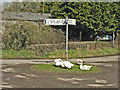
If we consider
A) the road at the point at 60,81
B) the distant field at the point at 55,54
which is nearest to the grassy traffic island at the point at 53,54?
the distant field at the point at 55,54

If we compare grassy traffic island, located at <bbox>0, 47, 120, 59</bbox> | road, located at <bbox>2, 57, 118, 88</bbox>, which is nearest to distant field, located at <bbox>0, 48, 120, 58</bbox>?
grassy traffic island, located at <bbox>0, 47, 120, 59</bbox>

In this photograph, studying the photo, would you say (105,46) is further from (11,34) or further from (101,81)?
(101,81)

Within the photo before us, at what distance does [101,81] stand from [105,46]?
14.7 m

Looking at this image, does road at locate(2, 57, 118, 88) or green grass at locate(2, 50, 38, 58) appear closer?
road at locate(2, 57, 118, 88)

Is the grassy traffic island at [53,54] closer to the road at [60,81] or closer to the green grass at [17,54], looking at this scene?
the green grass at [17,54]

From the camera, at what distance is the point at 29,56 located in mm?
17562

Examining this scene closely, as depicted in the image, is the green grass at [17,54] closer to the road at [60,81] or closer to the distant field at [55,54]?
the distant field at [55,54]

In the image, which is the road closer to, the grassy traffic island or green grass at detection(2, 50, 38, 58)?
the grassy traffic island

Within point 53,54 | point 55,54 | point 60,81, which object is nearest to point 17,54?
point 53,54

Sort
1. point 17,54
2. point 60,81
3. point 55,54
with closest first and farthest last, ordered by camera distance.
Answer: point 60,81, point 17,54, point 55,54

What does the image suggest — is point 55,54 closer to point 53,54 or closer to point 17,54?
point 53,54

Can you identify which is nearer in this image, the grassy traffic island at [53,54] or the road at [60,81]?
→ the road at [60,81]

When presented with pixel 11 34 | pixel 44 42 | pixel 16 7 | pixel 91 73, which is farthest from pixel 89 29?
pixel 16 7

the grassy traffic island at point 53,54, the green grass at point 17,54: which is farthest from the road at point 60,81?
the green grass at point 17,54
